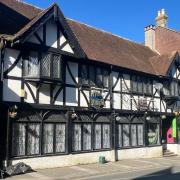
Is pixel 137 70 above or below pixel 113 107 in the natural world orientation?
above

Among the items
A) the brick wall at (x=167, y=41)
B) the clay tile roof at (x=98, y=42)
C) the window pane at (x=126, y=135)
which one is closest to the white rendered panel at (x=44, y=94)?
the clay tile roof at (x=98, y=42)

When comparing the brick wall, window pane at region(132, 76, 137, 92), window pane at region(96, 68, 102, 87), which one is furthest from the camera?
the brick wall

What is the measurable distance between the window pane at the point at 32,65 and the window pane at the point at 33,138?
255 cm

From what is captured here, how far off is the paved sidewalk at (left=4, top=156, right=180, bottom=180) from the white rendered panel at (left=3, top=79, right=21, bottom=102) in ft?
11.7

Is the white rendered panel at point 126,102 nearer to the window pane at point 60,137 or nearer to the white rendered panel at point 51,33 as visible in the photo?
the window pane at point 60,137

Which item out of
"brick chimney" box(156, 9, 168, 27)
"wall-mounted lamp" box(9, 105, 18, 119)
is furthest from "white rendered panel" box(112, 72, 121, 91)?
"brick chimney" box(156, 9, 168, 27)

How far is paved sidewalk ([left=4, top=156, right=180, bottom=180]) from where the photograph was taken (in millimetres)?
16125

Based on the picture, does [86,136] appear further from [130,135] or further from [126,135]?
[130,135]

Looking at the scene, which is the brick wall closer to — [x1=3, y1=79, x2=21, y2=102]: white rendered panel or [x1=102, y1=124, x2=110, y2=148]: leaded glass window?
[x1=102, y1=124, x2=110, y2=148]: leaded glass window

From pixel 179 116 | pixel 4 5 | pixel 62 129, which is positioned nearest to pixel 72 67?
pixel 62 129

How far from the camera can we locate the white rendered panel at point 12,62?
56.1 feet

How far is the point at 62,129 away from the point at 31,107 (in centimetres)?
258

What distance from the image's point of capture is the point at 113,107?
2295 centimetres

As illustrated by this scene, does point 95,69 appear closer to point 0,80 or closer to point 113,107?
point 113,107
